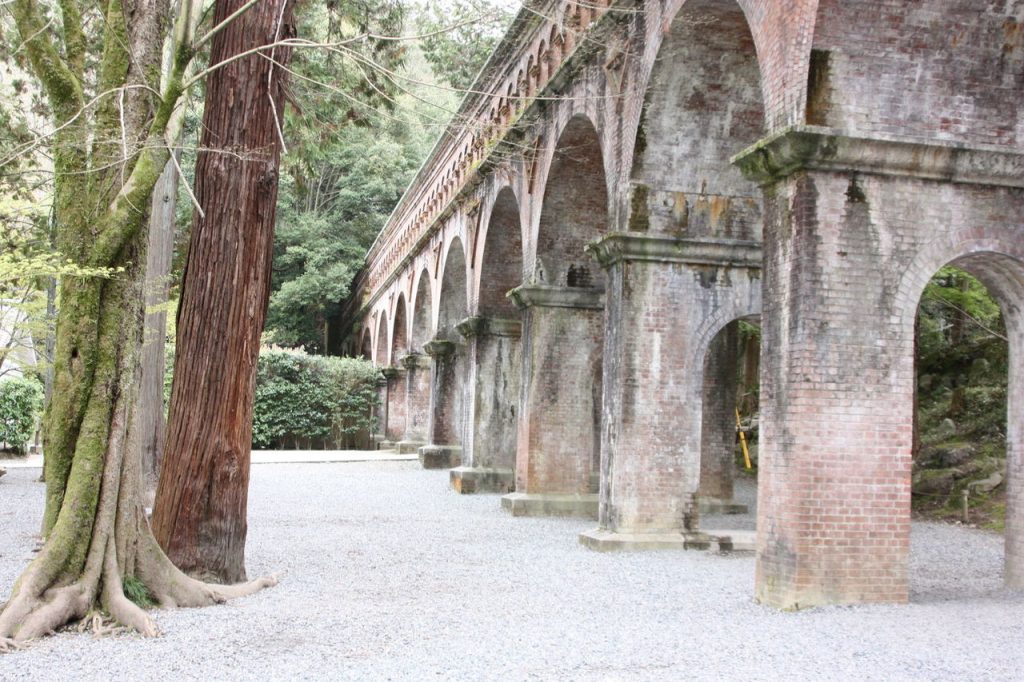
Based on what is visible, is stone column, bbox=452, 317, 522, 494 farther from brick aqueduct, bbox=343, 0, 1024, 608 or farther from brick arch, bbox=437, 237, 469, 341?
brick arch, bbox=437, 237, 469, 341

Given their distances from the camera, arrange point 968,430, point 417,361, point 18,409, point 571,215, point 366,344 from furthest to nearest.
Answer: point 366,344
point 417,361
point 18,409
point 968,430
point 571,215

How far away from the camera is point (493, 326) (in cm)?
1983

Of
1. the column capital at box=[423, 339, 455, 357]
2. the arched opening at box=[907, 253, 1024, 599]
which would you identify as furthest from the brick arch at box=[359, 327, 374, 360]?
the arched opening at box=[907, 253, 1024, 599]

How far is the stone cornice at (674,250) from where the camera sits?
11820mm

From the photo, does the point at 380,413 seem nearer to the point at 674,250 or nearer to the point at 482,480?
the point at 482,480

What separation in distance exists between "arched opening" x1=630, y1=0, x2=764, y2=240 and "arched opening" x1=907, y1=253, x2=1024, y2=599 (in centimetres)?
281

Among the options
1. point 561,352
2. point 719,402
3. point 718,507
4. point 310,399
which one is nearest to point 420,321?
point 310,399

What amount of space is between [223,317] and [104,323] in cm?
113

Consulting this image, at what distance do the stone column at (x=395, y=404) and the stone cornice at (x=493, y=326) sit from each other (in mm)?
15443

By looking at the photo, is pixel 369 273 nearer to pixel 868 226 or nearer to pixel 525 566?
pixel 525 566

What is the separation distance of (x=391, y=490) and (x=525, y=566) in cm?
958

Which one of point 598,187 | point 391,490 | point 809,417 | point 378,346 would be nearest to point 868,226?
point 809,417

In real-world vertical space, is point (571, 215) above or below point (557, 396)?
above

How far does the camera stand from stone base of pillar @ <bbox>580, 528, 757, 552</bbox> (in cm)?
1162
